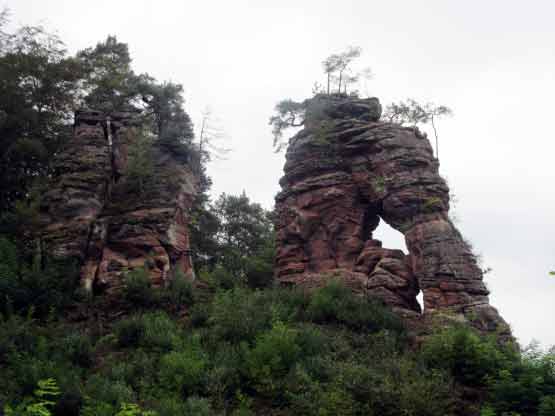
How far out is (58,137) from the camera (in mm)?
24859

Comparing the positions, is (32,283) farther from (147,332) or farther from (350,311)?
(350,311)

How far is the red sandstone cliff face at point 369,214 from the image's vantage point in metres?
17.8

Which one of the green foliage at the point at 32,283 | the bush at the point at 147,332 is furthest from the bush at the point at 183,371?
the green foliage at the point at 32,283

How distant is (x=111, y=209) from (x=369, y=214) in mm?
12091

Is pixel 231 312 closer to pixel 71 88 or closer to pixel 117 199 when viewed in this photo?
pixel 117 199

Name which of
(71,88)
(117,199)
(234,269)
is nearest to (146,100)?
(71,88)

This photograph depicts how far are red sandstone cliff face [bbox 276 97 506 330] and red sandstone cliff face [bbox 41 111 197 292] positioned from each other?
5228mm

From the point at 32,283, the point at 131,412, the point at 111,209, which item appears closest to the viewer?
the point at 131,412

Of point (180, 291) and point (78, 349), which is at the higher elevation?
point (180, 291)

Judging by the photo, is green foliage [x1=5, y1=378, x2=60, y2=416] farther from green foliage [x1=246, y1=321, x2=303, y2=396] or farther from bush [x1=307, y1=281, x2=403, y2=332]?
bush [x1=307, y1=281, x2=403, y2=332]

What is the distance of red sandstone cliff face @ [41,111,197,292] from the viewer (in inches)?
770

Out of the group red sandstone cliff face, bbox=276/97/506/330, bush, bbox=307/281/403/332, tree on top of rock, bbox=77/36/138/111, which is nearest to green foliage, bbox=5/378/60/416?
bush, bbox=307/281/403/332

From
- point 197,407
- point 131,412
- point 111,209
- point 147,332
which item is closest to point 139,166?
point 111,209

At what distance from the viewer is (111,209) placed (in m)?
21.6
